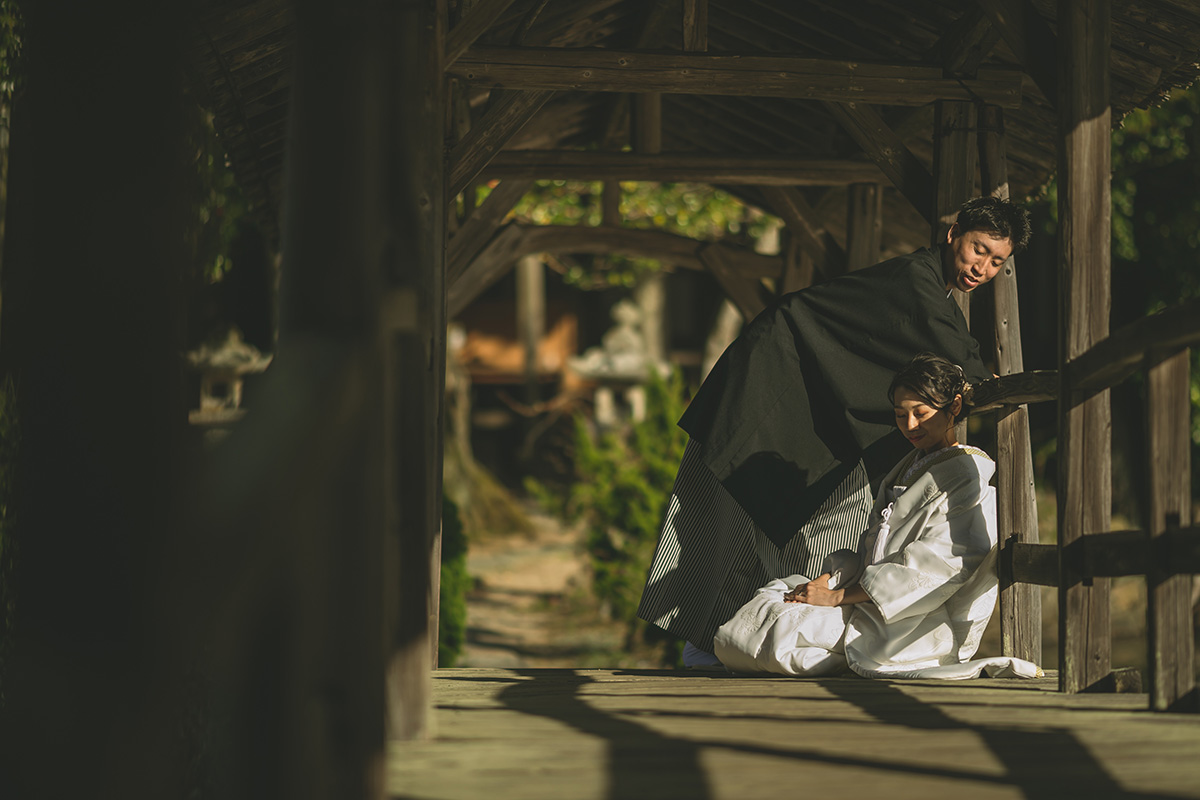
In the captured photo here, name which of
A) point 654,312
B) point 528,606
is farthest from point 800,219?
point 654,312

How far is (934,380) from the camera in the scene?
3992mm

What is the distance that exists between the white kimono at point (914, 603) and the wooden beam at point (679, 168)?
9.68ft

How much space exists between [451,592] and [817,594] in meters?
4.97

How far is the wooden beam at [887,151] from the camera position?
530 cm

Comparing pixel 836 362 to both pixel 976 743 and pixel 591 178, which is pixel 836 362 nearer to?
pixel 976 743

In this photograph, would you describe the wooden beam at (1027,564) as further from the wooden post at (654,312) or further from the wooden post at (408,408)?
the wooden post at (654,312)

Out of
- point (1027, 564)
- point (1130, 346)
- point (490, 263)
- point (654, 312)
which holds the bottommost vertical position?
point (1027, 564)

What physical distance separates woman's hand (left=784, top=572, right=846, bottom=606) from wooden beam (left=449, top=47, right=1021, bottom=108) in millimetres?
2104

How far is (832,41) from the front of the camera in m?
6.17

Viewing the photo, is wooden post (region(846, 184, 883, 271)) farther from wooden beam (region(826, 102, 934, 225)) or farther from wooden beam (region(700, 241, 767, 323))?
wooden beam (region(826, 102, 934, 225))

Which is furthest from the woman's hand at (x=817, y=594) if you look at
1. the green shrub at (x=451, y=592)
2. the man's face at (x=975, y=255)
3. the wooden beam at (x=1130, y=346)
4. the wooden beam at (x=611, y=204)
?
the wooden beam at (x=611, y=204)

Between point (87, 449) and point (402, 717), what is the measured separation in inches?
38.1

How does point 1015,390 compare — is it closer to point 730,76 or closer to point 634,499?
point 730,76

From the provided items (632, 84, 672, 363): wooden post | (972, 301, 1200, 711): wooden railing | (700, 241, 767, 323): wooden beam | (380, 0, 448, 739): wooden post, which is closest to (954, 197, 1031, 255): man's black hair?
(972, 301, 1200, 711): wooden railing
